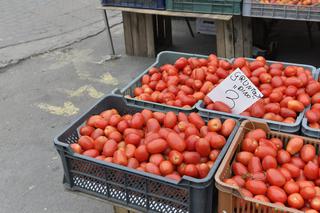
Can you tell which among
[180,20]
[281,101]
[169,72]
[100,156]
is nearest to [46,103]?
[169,72]

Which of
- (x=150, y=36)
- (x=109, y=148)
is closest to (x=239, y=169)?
(x=109, y=148)

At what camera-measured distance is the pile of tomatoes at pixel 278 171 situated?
170 cm

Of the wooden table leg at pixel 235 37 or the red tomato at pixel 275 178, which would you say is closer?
the red tomato at pixel 275 178

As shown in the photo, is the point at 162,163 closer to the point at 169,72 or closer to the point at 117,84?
the point at 169,72

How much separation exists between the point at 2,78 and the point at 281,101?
4.09 m

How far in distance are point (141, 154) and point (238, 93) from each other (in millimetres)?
738

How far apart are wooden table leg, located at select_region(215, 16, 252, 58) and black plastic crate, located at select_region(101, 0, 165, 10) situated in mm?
726

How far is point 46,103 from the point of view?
14.6 ft

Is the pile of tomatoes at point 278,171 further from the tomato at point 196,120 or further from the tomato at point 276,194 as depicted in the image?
the tomato at point 196,120

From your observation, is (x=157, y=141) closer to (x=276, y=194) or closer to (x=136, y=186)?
(x=136, y=186)

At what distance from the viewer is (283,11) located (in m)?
3.81

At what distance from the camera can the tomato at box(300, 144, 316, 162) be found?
1.89 metres

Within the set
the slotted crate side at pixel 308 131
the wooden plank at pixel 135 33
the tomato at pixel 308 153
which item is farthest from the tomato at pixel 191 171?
the wooden plank at pixel 135 33

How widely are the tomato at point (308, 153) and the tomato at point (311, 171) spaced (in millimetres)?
52
